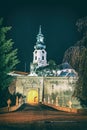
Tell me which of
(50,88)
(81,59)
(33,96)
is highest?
(50,88)

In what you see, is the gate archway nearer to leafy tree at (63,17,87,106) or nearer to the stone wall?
the stone wall

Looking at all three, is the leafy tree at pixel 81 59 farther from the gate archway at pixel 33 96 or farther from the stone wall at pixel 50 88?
the gate archway at pixel 33 96

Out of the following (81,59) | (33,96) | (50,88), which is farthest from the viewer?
(33,96)

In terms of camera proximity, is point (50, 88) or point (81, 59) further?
point (50, 88)

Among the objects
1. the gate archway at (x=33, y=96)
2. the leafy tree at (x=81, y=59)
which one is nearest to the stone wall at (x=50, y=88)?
the gate archway at (x=33, y=96)

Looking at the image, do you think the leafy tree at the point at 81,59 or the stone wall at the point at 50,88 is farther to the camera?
the stone wall at the point at 50,88

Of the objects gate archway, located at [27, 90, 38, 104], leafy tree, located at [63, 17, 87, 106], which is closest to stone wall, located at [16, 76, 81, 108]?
gate archway, located at [27, 90, 38, 104]

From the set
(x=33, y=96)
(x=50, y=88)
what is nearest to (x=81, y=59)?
(x=50, y=88)

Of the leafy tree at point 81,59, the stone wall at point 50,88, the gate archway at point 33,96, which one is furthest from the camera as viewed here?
the gate archway at point 33,96

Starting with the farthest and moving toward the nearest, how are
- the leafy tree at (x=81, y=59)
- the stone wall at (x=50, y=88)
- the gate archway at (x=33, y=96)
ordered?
the gate archway at (x=33, y=96) < the stone wall at (x=50, y=88) < the leafy tree at (x=81, y=59)

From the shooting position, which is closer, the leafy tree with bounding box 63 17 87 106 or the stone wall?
the leafy tree with bounding box 63 17 87 106

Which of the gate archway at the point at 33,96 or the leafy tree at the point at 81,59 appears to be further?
the gate archway at the point at 33,96

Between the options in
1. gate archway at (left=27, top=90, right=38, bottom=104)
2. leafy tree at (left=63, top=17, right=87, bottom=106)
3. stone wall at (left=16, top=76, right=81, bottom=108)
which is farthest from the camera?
gate archway at (left=27, top=90, right=38, bottom=104)

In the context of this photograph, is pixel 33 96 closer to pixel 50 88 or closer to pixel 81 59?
pixel 50 88
